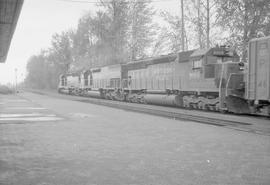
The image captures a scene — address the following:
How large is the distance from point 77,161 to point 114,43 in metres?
40.2

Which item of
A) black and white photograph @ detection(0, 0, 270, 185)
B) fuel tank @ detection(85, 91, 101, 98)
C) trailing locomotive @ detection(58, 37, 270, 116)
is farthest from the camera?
fuel tank @ detection(85, 91, 101, 98)

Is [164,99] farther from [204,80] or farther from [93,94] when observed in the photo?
[93,94]

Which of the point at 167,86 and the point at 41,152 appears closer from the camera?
the point at 41,152

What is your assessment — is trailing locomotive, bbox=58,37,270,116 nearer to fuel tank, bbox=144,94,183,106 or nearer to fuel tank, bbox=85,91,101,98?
fuel tank, bbox=144,94,183,106

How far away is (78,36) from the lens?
6325cm

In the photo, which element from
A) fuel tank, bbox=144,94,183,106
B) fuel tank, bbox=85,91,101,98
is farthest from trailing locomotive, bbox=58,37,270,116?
fuel tank, bbox=85,91,101,98

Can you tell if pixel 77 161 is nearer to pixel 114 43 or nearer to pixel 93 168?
pixel 93 168

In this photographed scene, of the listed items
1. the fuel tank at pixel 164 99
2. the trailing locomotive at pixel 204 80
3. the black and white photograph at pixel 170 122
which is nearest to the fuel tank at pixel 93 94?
the black and white photograph at pixel 170 122

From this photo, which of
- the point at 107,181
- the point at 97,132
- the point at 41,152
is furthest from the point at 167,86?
the point at 107,181

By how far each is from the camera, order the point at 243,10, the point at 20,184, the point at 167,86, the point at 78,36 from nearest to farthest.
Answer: the point at 20,184 → the point at 167,86 → the point at 243,10 → the point at 78,36

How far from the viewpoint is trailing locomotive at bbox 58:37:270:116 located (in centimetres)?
1438

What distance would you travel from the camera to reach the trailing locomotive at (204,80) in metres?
14.4

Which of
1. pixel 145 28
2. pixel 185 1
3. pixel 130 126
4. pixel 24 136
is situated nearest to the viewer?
pixel 24 136

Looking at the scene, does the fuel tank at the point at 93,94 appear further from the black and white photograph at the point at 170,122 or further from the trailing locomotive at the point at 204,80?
the trailing locomotive at the point at 204,80
